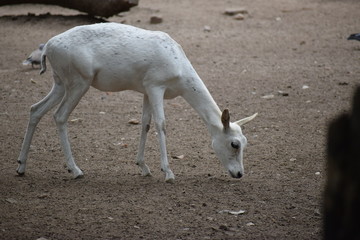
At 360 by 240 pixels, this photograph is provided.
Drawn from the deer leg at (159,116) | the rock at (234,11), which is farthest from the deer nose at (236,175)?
the rock at (234,11)

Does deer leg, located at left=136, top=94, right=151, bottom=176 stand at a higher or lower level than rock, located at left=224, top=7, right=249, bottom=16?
higher

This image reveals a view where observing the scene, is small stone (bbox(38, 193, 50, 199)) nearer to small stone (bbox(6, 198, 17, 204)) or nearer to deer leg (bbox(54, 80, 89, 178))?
small stone (bbox(6, 198, 17, 204))

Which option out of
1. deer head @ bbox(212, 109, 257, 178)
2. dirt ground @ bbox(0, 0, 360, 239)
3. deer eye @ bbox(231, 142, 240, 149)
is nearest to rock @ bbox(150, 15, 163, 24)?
dirt ground @ bbox(0, 0, 360, 239)

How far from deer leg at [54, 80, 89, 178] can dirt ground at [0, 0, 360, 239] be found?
0.16 meters

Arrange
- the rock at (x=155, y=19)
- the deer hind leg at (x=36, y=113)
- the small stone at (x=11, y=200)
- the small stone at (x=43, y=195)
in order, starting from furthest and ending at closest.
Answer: the rock at (x=155, y=19) < the deer hind leg at (x=36, y=113) < the small stone at (x=43, y=195) < the small stone at (x=11, y=200)

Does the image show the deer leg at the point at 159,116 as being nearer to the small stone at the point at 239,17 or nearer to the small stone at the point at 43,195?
the small stone at the point at 43,195

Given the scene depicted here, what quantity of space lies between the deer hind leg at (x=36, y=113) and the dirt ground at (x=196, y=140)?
8.4 inches

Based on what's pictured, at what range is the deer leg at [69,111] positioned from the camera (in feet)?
20.0

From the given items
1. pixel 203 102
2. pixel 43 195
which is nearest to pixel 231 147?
pixel 203 102

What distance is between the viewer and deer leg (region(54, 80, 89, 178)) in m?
6.11

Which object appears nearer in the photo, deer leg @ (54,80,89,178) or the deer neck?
deer leg @ (54,80,89,178)

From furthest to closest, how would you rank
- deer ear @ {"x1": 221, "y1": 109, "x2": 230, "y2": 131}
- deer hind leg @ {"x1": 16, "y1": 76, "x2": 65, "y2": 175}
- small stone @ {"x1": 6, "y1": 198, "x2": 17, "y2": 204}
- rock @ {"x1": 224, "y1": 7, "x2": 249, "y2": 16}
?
1. rock @ {"x1": 224, "y1": 7, "x2": 249, "y2": 16}
2. deer hind leg @ {"x1": 16, "y1": 76, "x2": 65, "y2": 175}
3. deer ear @ {"x1": 221, "y1": 109, "x2": 230, "y2": 131}
4. small stone @ {"x1": 6, "y1": 198, "x2": 17, "y2": 204}

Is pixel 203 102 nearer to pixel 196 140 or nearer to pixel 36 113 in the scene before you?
pixel 196 140

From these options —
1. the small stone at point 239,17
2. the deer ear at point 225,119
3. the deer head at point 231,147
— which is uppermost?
the deer ear at point 225,119
